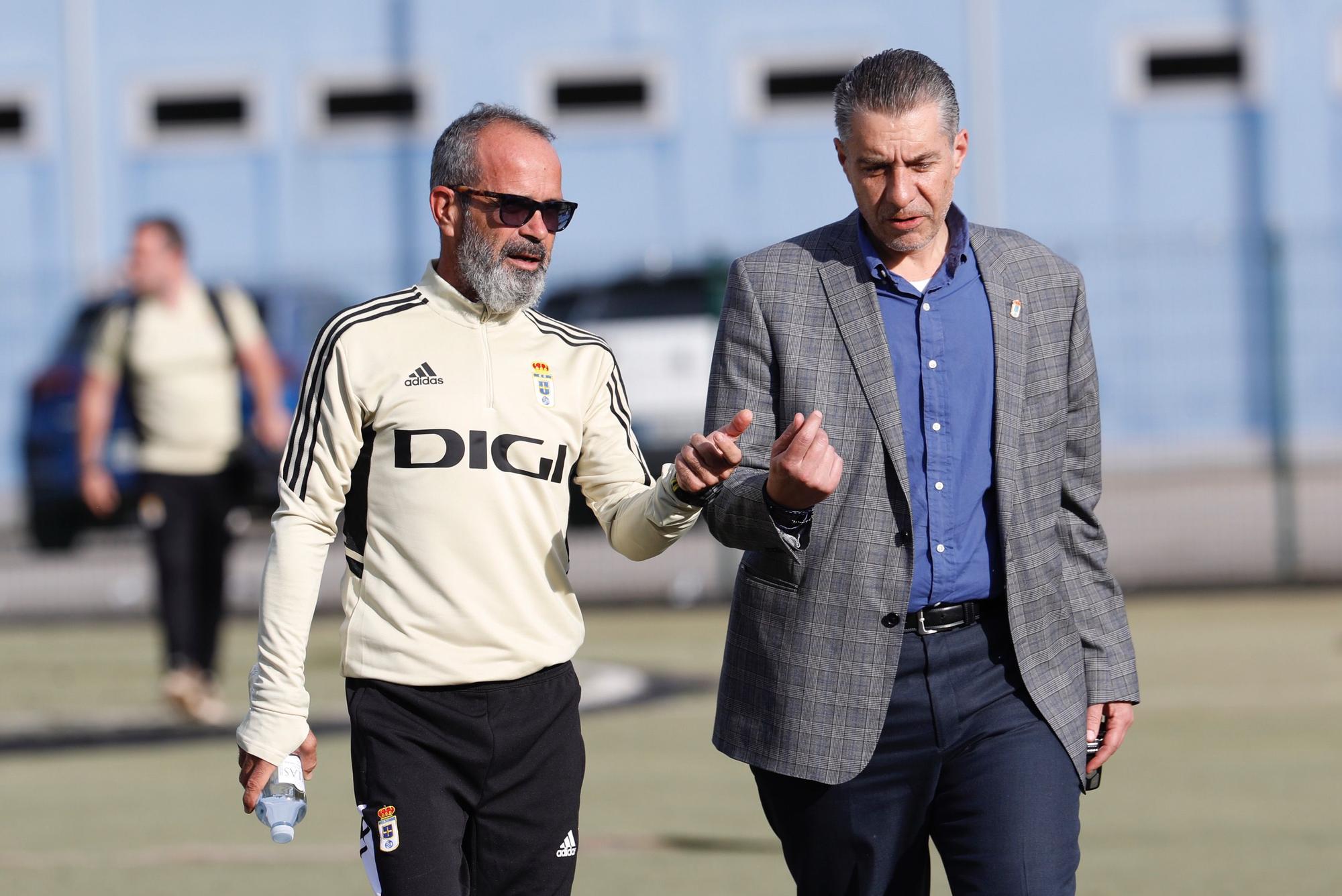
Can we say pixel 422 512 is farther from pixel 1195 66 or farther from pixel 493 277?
pixel 1195 66

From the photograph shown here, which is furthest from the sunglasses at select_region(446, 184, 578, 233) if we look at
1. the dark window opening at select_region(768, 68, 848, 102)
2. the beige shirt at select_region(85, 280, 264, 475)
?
the dark window opening at select_region(768, 68, 848, 102)

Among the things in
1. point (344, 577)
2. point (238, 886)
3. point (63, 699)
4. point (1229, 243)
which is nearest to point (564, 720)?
point (344, 577)

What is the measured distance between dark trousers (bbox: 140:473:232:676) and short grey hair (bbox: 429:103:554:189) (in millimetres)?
5807

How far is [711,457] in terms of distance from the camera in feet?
12.3

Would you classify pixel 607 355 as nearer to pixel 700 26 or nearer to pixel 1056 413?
pixel 1056 413

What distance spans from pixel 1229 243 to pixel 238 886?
10.8 meters

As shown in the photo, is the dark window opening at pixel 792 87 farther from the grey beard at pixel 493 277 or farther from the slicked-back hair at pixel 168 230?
the grey beard at pixel 493 277

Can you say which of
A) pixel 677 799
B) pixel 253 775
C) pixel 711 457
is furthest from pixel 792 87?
pixel 253 775

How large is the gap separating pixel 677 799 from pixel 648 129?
1618 centimetres

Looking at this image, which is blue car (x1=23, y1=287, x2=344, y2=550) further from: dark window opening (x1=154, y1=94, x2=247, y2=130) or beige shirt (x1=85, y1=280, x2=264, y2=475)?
dark window opening (x1=154, y1=94, x2=247, y2=130)

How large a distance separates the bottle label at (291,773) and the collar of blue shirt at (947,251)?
140 centimetres

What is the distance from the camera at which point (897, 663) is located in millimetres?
3973

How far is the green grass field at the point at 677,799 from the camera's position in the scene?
255 inches

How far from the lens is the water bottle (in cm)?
375
